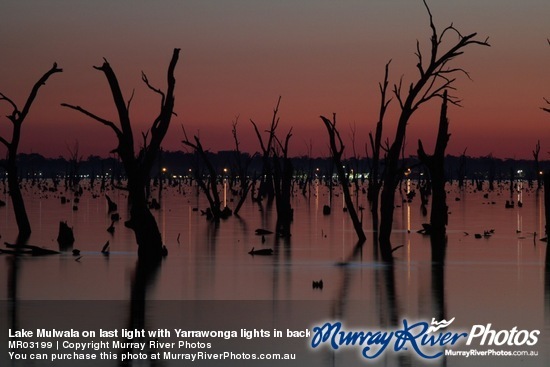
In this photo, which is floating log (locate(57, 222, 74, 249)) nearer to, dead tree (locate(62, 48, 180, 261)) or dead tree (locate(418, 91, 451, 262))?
dead tree (locate(62, 48, 180, 261))

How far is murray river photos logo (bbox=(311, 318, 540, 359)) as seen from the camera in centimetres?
1262

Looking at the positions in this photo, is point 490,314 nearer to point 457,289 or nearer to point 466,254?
point 457,289

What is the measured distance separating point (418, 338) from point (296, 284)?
6.66 metres

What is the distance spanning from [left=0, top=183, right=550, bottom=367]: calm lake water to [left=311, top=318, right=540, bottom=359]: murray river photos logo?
0.23 metres

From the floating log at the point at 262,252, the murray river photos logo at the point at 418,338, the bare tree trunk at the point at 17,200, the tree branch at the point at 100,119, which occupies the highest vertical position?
the tree branch at the point at 100,119

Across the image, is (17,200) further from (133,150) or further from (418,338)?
(418,338)

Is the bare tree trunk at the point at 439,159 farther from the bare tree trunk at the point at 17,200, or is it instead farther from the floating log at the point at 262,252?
the bare tree trunk at the point at 17,200

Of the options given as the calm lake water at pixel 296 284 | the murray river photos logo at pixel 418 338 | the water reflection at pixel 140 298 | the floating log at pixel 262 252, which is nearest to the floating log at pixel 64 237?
the calm lake water at pixel 296 284

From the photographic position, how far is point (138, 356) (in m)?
12.1

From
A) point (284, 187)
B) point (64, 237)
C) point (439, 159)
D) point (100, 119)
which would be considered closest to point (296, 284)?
point (100, 119)

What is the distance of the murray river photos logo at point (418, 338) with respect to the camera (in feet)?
41.4

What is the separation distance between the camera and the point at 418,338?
13266 millimetres

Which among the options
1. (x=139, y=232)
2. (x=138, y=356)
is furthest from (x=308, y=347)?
(x=139, y=232)

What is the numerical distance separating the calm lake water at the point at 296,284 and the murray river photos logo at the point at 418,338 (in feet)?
0.74
